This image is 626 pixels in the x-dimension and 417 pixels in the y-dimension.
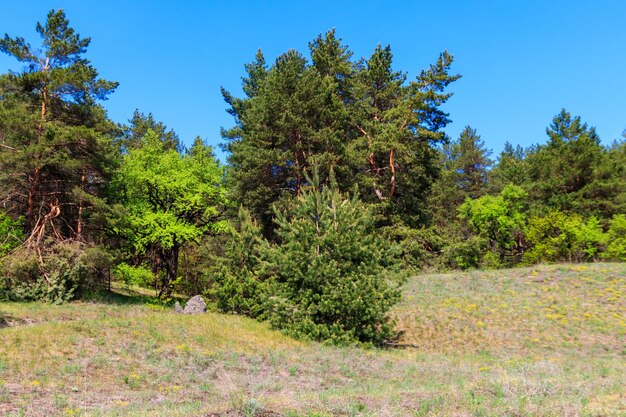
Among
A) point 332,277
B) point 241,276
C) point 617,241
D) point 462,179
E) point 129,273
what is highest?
point 462,179

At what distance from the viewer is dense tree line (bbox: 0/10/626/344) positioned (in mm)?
16391

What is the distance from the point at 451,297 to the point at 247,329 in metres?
12.5

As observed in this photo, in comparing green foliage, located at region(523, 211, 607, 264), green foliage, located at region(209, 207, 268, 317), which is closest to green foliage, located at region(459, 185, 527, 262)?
green foliage, located at region(523, 211, 607, 264)

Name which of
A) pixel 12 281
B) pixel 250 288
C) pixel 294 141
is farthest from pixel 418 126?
pixel 12 281

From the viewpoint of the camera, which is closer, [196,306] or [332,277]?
[332,277]

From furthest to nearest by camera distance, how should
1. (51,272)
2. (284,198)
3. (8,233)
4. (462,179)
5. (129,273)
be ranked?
(462,179) < (284,198) < (129,273) < (8,233) < (51,272)

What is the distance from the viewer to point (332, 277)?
15516mm

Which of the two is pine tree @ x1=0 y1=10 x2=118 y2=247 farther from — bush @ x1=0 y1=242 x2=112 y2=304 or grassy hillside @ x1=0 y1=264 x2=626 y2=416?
grassy hillside @ x1=0 y1=264 x2=626 y2=416

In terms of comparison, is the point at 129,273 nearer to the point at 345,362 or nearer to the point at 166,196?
the point at 166,196

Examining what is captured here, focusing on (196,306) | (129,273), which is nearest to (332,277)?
(196,306)

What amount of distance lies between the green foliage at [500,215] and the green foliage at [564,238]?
140 inches

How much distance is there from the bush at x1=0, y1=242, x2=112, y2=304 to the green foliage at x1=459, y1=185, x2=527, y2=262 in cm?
3335

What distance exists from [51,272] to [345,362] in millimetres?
17970

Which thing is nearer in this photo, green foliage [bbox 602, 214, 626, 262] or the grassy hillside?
the grassy hillside
